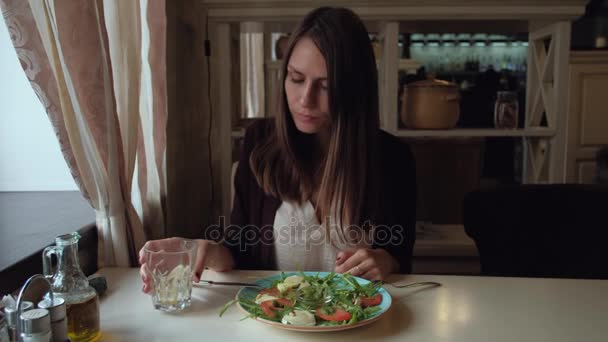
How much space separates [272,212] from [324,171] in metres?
0.17

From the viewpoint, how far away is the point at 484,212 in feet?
4.53

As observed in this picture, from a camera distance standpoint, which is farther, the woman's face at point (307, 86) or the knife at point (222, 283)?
the woman's face at point (307, 86)

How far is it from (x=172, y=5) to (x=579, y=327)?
56.0 inches

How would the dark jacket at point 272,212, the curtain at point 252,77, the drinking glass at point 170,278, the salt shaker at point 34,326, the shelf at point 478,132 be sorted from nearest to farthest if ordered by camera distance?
the salt shaker at point 34,326 < the drinking glass at point 170,278 < the dark jacket at point 272,212 < the shelf at point 478,132 < the curtain at point 252,77

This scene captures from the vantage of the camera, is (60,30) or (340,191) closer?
(60,30)

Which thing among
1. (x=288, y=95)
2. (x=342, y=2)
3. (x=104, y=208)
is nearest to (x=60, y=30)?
(x=104, y=208)

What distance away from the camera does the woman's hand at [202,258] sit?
0.90 m

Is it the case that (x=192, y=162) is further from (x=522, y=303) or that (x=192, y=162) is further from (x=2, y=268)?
(x=522, y=303)

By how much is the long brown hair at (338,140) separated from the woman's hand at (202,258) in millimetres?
275

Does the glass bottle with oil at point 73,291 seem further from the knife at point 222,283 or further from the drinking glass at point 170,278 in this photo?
the knife at point 222,283

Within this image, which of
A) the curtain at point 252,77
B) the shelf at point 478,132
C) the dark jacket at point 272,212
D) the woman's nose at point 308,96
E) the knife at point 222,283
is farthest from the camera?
the curtain at point 252,77

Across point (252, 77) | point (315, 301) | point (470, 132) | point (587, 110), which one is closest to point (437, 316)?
point (315, 301)

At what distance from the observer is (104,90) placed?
1.04m

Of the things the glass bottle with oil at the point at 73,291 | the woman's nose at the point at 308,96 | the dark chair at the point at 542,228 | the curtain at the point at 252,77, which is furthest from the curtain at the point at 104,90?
the curtain at the point at 252,77
